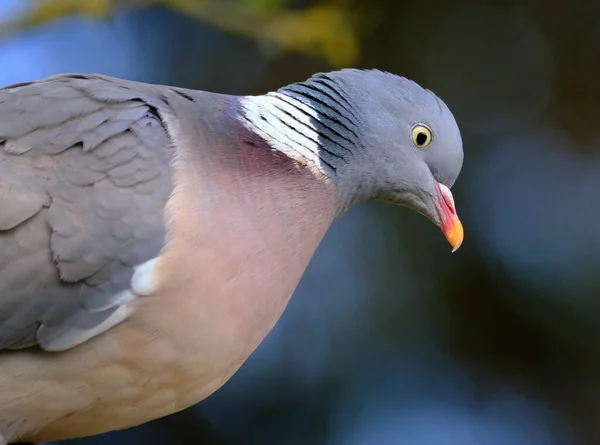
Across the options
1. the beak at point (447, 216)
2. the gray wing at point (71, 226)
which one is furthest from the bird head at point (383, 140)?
the gray wing at point (71, 226)

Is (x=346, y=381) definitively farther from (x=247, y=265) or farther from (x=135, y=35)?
(x=247, y=265)

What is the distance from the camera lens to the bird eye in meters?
1.25

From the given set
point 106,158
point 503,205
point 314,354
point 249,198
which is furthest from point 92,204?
point 503,205

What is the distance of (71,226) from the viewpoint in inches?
36.6

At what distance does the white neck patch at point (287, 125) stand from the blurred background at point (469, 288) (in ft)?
4.41

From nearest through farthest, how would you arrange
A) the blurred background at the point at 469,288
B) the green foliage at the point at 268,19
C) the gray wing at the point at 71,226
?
1. the gray wing at the point at 71,226
2. the green foliage at the point at 268,19
3. the blurred background at the point at 469,288

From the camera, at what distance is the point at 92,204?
3.10 feet

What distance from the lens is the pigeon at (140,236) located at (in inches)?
36.9

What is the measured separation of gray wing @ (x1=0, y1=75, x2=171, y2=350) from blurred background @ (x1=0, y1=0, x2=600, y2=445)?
1.55m

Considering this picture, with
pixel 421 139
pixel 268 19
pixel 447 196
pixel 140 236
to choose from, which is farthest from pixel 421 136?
pixel 268 19

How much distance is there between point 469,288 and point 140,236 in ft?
6.20

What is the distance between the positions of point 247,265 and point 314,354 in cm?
165

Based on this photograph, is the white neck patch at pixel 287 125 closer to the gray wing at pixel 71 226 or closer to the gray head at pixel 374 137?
the gray head at pixel 374 137

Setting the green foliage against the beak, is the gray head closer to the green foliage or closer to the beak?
the beak
